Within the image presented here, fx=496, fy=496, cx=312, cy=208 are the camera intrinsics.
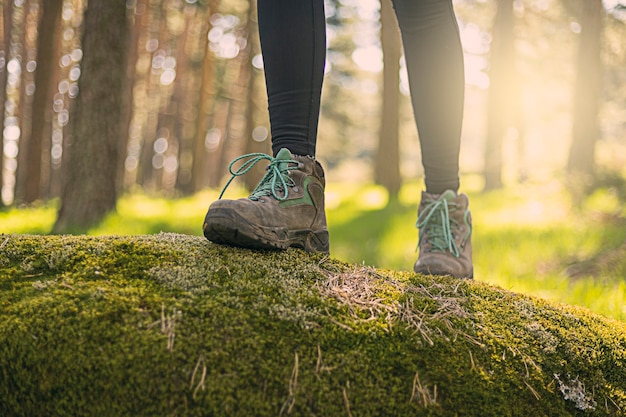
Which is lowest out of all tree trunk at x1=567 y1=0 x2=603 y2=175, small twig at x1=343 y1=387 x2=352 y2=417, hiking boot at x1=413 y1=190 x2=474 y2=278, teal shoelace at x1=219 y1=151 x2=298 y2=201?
small twig at x1=343 y1=387 x2=352 y2=417

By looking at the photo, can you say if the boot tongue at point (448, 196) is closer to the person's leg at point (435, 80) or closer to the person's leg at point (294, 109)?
the person's leg at point (435, 80)

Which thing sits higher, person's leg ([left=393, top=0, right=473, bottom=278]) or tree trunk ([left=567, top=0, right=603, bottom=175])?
tree trunk ([left=567, top=0, right=603, bottom=175])

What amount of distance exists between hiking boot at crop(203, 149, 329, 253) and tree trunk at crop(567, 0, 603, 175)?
9.91 m

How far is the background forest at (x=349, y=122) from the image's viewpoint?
15.9ft

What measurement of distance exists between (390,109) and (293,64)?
8.35m

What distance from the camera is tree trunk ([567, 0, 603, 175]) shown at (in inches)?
402

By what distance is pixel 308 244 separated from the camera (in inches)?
74.9

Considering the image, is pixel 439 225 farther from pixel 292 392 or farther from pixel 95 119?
pixel 95 119

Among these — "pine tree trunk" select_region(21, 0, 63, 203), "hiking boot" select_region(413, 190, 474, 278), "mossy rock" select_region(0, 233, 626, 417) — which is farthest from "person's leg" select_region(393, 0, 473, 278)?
"pine tree trunk" select_region(21, 0, 63, 203)

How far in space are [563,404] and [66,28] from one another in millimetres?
18407

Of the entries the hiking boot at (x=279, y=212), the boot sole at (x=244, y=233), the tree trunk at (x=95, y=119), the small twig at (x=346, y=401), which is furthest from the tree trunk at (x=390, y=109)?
the small twig at (x=346, y=401)

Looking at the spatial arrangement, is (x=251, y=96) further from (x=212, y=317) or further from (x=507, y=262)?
(x=212, y=317)

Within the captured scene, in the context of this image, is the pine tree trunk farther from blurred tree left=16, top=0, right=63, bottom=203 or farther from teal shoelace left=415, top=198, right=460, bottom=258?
teal shoelace left=415, top=198, right=460, bottom=258

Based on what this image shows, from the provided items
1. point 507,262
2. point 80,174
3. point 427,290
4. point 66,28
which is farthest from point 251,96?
point 427,290
